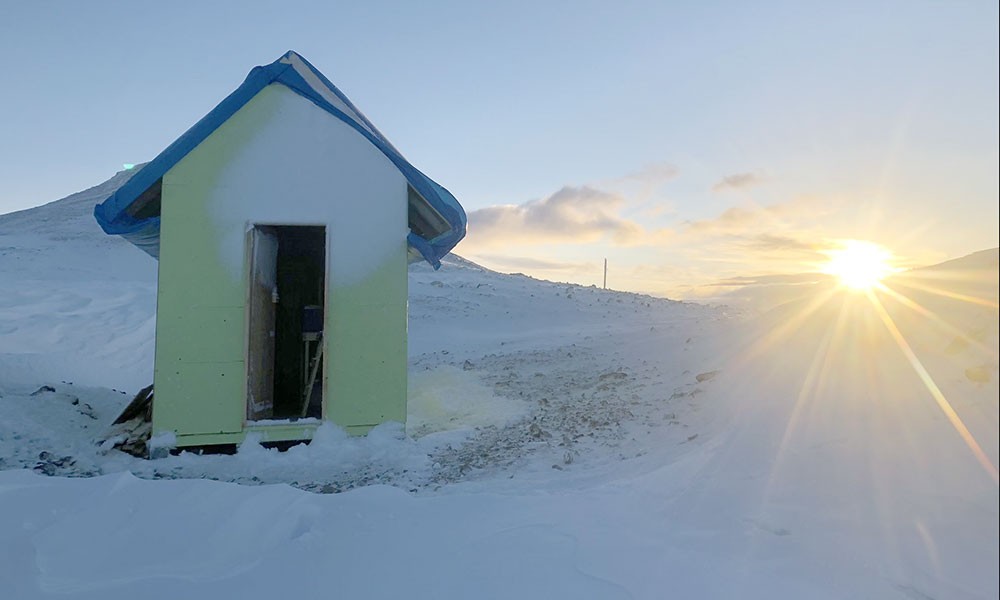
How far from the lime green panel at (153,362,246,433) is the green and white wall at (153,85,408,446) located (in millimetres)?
10

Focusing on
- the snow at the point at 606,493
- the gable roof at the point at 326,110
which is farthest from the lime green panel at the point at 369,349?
the gable roof at the point at 326,110

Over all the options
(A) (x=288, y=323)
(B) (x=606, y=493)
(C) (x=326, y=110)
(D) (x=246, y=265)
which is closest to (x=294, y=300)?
(A) (x=288, y=323)

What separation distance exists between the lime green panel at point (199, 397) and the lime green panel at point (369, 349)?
36.4 inches

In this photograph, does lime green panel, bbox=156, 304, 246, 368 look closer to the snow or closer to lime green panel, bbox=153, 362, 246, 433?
lime green panel, bbox=153, 362, 246, 433

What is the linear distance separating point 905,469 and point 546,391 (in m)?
7.23

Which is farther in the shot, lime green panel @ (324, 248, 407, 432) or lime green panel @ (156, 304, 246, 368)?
lime green panel @ (324, 248, 407, 432)

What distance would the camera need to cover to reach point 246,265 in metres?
6.83

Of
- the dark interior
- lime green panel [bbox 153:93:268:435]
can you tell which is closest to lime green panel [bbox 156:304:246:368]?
lime green panel [bbox 153:93:268:435]

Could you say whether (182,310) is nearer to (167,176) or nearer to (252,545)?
(167,176)

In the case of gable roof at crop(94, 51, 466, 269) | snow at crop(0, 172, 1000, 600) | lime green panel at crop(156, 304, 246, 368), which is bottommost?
snow at crop(0, 172, 1000, 600)

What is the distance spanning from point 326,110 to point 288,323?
492 cm

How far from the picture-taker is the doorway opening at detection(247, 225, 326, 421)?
7.82 meters

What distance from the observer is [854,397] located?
466 centimetres

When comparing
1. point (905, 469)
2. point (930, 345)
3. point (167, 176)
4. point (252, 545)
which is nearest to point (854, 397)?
point (905, 469)
